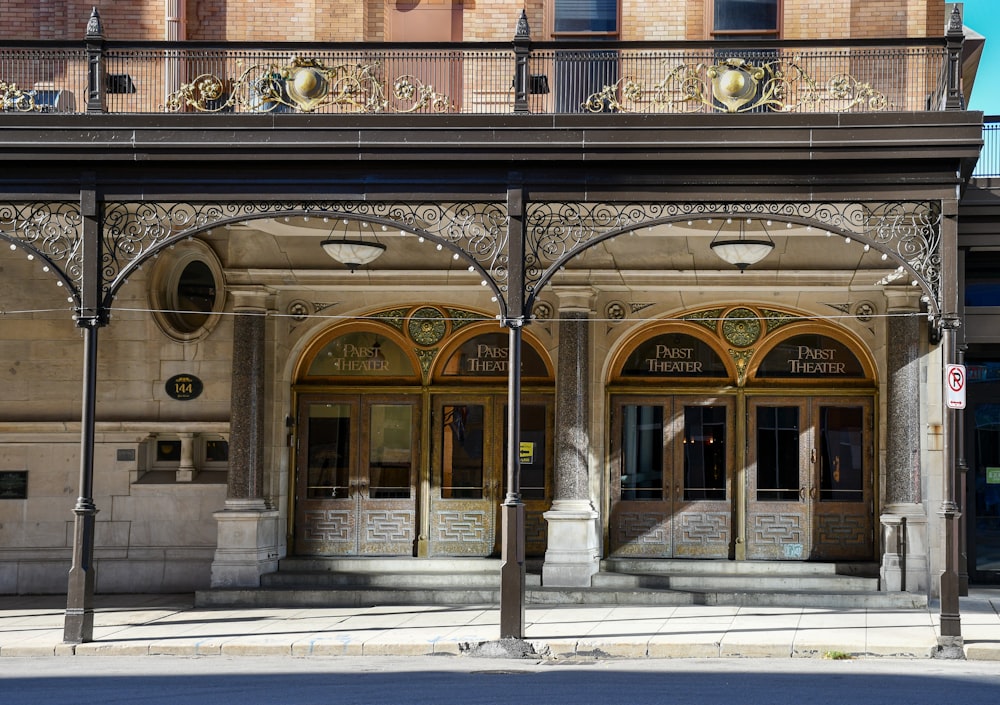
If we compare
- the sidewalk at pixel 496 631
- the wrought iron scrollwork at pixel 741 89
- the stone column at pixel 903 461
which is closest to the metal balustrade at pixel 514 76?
the wrought iron scrollwork at pixel 741 89

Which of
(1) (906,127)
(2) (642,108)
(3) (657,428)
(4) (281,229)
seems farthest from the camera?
(3) (657,428)

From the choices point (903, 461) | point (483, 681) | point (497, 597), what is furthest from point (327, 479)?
point (903, 461)

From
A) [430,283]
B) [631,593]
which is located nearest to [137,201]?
[430,283]

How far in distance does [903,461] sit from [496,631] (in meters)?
5.31

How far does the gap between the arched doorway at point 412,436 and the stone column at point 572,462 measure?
86 centimetres

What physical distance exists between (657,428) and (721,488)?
1.07 meters

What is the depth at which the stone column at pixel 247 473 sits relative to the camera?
51.6 ft

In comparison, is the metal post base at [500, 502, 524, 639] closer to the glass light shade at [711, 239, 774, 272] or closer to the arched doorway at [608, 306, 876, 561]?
the glass light shade at [711, 239, 774, 272]

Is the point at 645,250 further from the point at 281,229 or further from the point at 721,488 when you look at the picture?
the point at 281,229

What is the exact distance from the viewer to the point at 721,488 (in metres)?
16.5

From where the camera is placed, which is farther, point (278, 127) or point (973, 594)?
point (973, 594)

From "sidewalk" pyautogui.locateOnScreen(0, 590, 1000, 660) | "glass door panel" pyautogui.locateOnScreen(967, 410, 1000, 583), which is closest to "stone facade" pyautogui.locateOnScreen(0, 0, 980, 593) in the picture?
"glass door panel" pyautogui.locateOnScreen(967, 410, 1000, 583)

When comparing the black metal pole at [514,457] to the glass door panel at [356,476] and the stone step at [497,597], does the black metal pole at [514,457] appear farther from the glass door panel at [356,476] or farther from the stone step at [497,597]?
the glass door panel at [356,476]

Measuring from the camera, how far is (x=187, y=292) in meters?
16.6
